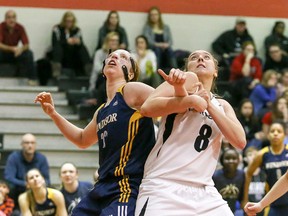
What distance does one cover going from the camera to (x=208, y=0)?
1614 centimetres

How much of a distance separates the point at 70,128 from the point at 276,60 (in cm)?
931

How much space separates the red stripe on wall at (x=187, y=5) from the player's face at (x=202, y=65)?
984 cm

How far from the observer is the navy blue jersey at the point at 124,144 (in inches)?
232

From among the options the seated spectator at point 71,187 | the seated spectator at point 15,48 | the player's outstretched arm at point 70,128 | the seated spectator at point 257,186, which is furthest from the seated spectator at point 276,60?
the player's outstretched arm at point 70,128

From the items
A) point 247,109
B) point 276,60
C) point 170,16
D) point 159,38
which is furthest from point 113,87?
point 170,16

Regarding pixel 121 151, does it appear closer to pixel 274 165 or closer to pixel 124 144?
pixel 124 144

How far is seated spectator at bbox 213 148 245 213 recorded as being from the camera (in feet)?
36.5

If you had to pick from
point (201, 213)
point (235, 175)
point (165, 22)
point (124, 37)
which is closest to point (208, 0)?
point (165, 22)

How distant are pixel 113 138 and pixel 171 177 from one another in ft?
1.98

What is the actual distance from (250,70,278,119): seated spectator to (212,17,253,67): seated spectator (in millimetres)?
1395

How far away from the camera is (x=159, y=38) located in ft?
49.7

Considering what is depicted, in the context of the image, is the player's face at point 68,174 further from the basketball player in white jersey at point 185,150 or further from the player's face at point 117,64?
the basketball player in white jersey at point 185,150

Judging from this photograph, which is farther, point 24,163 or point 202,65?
point 24,163

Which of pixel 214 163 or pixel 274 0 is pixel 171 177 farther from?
pixel 274 0
